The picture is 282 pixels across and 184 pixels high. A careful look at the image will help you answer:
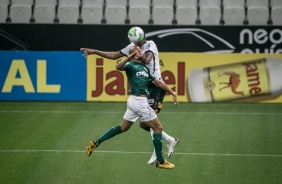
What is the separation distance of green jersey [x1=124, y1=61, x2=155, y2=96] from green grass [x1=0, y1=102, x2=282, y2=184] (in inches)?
49.8

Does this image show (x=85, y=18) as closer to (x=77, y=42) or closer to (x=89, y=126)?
(x=77, y=42)

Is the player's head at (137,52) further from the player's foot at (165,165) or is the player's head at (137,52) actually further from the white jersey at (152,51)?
the player's foot at (165,165)

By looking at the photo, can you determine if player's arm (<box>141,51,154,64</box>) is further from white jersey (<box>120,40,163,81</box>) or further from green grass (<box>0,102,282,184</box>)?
green grass (<box>0,102,282,184</box>)

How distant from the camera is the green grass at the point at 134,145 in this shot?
11.7m

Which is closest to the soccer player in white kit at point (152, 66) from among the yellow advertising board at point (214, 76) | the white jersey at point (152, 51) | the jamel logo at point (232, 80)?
the white jersey at point (152, 51)

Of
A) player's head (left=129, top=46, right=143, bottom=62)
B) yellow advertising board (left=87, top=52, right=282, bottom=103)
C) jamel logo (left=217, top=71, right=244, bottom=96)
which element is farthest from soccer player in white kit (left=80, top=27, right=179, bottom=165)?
jamel logo (left=217, top=71, right=244, bottom=96)

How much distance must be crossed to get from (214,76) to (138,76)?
7725mm

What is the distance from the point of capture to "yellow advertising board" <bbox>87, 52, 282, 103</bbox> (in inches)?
753

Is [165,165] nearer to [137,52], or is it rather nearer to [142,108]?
[142,108]

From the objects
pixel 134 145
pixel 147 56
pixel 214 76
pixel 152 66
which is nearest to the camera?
pixel 147 56

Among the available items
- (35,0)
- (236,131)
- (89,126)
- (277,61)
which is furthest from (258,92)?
(35,0)

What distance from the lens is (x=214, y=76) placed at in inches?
754

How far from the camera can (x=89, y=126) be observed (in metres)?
16.2

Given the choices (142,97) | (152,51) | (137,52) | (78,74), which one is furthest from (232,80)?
(137,52)
